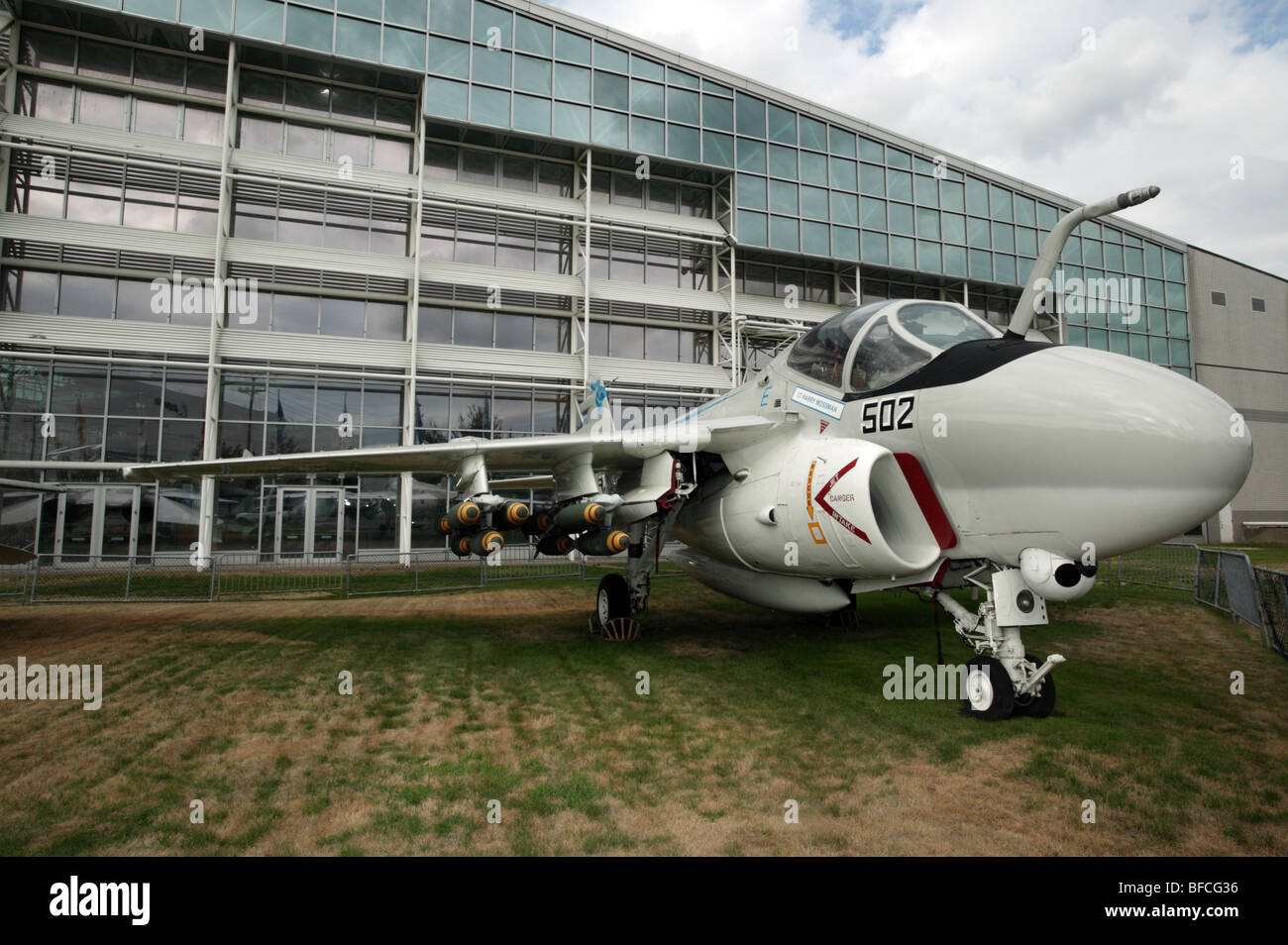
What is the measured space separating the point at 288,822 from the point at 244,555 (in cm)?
2023

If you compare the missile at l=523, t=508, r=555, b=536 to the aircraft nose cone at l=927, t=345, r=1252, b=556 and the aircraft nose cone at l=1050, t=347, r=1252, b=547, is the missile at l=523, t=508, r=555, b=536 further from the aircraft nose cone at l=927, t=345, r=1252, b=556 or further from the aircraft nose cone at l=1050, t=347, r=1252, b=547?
the aircraft nose cone at l=1050, t=347, r=1252, b=547

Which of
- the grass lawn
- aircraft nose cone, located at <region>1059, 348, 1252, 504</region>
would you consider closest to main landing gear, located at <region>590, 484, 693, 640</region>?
the grass lawn

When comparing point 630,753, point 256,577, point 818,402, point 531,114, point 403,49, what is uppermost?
point 403,49

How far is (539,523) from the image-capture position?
9367 mm

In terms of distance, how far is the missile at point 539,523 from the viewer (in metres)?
9.33

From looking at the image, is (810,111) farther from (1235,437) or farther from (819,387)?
(1235,437)

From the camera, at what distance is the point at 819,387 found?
7.26 m

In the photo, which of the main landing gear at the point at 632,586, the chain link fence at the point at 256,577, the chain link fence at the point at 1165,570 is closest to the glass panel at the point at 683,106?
the chain link fence at the point at 256,577

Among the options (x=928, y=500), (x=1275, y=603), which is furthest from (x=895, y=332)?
(x=1275, y=603)

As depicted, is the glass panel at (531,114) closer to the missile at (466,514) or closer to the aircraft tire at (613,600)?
the aircraft tire at (613,600)

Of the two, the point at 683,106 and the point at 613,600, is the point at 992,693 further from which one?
the point at 683,106

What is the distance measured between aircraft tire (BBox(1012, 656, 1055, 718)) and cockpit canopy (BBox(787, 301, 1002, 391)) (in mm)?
3026

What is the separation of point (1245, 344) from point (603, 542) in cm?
4655

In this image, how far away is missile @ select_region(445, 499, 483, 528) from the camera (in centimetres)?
828
